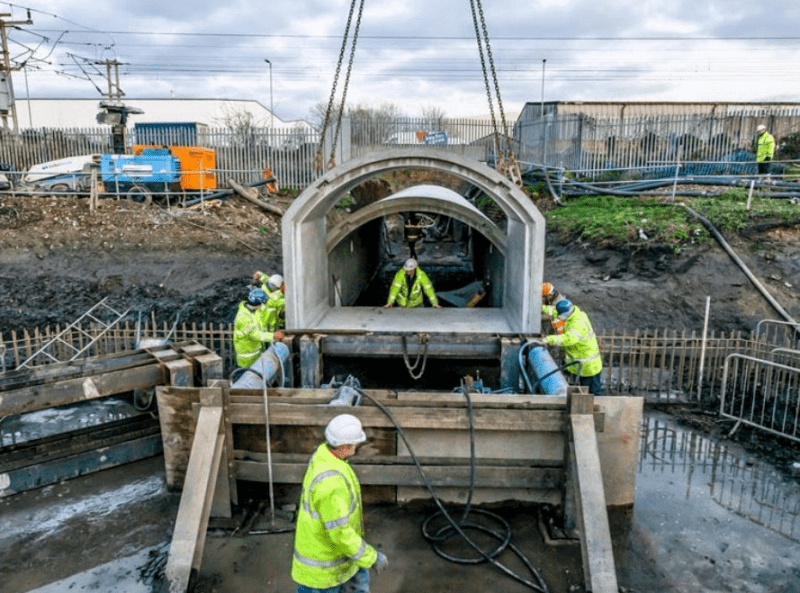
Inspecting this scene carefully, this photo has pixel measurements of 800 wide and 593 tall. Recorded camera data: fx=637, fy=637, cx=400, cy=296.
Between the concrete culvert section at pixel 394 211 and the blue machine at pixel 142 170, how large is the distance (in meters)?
9.95

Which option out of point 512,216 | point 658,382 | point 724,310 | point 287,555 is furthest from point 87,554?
point 724,310

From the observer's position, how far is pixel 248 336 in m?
9.18

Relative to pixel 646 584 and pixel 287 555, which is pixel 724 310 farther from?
pixel 287 555

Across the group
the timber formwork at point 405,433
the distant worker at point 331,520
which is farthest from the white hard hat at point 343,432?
the timber formwork at point 405,433

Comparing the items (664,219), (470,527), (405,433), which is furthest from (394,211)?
(664,219)

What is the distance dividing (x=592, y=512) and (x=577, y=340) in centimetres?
355

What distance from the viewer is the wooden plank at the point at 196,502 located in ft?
17.6

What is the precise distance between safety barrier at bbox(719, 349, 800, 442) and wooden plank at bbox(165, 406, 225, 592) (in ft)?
22.5

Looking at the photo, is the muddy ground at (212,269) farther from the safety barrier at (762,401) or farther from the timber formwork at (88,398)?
the timber formwork at (88,398)

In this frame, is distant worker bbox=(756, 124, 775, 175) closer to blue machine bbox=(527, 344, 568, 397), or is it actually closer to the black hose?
blue machine bbox=(527, 344, 568, 397)

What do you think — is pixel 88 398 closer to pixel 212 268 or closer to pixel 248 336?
pixel 248 336

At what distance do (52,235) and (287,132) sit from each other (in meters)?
10.4

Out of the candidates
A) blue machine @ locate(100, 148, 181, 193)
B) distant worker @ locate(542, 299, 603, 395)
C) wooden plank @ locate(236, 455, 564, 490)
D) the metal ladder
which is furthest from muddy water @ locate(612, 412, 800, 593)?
blue machine @ locate(100, 148, 181, 193)

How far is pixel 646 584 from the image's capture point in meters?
5.64
